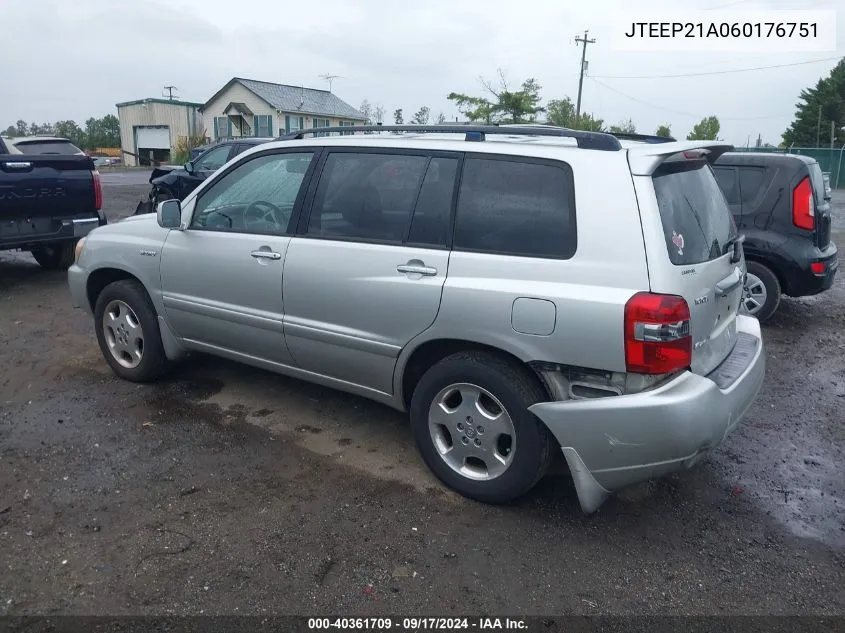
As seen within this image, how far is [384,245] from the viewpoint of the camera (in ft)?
12.2

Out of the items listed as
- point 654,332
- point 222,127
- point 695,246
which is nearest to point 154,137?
point 222,127

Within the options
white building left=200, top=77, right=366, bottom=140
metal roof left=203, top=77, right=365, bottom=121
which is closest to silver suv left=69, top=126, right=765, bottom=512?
white building left=200, top=77, right=366, bottom=140

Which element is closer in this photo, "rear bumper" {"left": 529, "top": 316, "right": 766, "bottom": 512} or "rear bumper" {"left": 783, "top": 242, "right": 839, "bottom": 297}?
"rear bumper" {"left": 529, "top": 316, "right": 766, "bottom": 512}

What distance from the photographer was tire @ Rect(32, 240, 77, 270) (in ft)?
30.7

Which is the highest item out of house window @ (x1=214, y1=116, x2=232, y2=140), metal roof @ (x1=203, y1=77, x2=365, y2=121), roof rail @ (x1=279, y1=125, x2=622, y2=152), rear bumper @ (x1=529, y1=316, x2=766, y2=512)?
Result: metal roof @ (x1=203, y1=77, x2=365, y2=121)

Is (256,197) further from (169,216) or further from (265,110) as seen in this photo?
(265,110)

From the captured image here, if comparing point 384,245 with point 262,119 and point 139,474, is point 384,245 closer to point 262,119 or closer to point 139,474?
point 139,474

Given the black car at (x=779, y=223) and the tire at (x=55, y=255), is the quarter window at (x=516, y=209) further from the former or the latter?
the tire at (x=55, y=255)

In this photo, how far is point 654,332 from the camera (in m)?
2.94

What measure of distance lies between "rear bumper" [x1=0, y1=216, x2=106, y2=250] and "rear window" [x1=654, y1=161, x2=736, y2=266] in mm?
6772

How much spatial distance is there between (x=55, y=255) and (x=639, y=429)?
28.6ft

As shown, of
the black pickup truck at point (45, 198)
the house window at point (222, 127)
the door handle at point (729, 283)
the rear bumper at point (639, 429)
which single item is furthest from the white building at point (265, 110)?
the rear bumper at point (639, 429)

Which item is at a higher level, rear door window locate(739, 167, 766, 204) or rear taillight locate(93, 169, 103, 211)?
rear door window locate(739, 167, 766, 204)

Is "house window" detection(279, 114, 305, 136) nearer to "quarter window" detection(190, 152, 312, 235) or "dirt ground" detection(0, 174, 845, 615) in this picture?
"quarter window" detection(190, 152, 312, 235)
